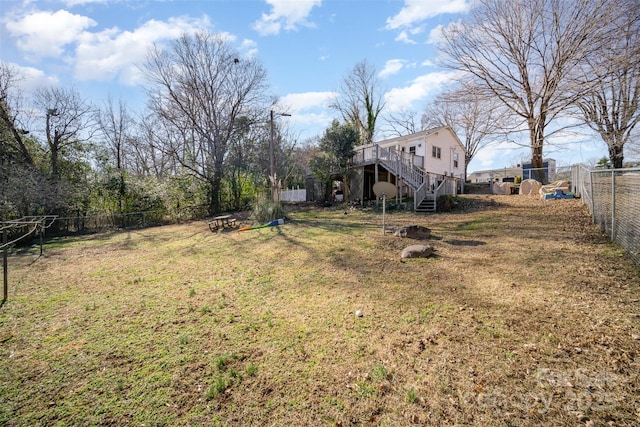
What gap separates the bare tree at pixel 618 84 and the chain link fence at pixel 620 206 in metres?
4.09

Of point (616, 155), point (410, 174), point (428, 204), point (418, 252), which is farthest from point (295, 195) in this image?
point (616, 155)

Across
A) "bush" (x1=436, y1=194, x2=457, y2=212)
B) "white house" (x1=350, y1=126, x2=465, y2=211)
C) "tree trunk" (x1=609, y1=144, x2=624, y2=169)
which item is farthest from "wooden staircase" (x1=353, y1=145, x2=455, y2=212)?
"tree trunk" (x1=609, y1=144, x2=624, y2=169)

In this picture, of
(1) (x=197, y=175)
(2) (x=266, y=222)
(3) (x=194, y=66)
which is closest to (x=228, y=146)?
(1) (x=197, y=175)

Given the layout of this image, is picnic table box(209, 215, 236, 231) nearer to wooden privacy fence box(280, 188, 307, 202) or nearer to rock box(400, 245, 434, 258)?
rock box(400, 245, 434, 258)

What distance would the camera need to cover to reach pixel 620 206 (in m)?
5.93

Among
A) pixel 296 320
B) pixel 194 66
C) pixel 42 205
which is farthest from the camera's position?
pixel 194 66

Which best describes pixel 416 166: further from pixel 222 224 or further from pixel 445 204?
pixel 222 224

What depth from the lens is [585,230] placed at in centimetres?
763

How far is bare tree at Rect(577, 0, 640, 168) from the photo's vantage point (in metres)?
8.73

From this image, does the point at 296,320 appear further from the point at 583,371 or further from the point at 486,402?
the point at 583,371

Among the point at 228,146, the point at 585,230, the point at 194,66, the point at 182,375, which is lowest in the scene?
the point at 182,375

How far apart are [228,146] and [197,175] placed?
10.4 ft

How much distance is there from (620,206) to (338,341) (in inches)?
273

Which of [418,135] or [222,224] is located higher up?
[418,135]
